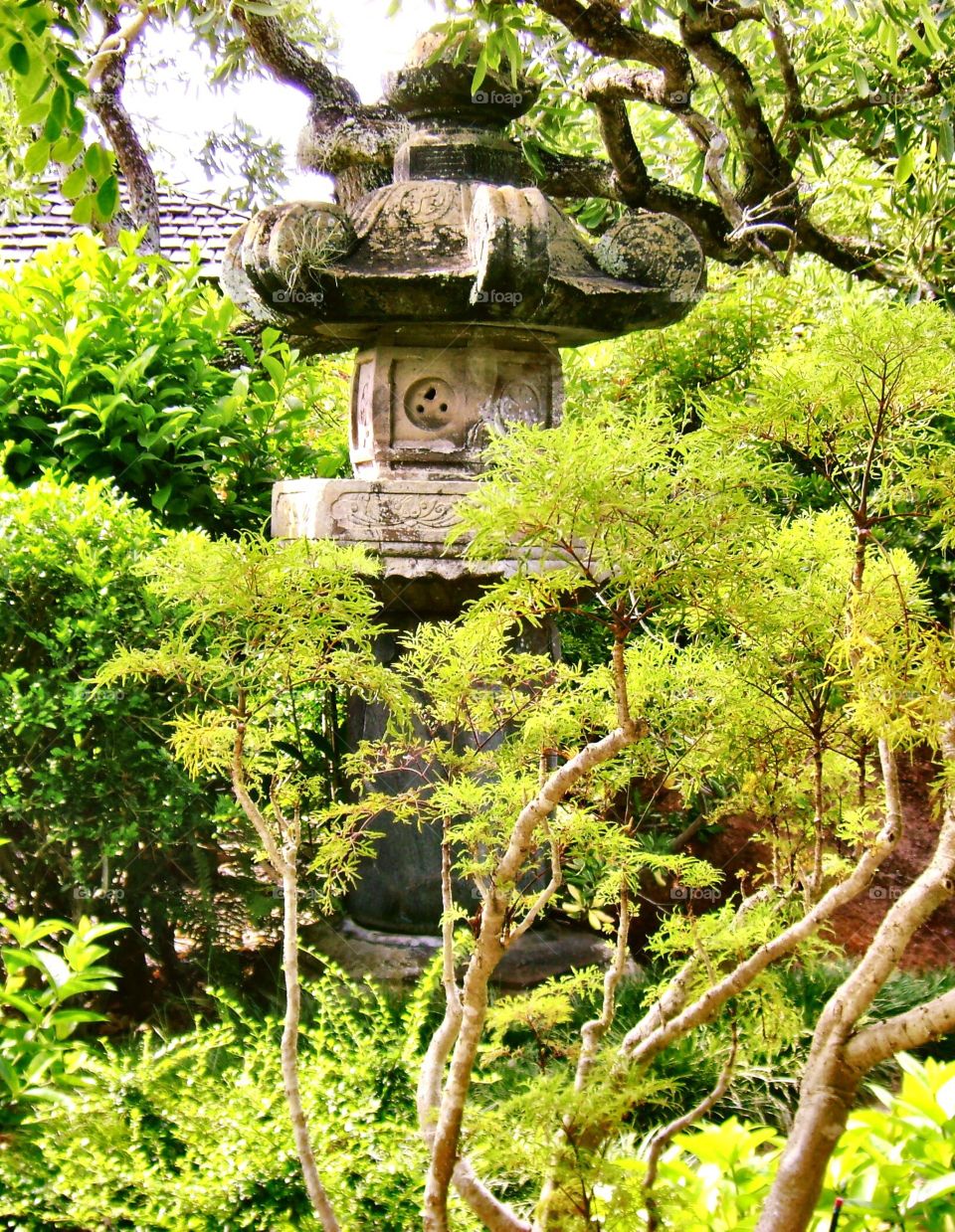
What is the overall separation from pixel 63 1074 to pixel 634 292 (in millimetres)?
2550

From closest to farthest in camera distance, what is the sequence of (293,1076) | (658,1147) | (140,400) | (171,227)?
(658,1147)
(293,1076)
(140,400)
(171,227)

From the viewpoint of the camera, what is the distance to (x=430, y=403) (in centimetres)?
364

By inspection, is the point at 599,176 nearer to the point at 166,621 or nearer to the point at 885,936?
the point at 166,621

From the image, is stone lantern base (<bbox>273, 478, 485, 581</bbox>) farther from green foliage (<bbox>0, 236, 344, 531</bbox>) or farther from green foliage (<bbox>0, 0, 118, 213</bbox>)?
green foliage (<bbox>0, 0, 118, 213</bbox>)

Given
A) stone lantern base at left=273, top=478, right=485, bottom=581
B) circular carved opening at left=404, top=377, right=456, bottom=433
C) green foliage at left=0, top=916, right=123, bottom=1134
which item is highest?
circular carved opening at left=404, top=377, right=456, bottom=433

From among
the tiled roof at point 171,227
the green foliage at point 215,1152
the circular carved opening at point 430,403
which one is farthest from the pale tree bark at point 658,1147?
the tiled roof at point 171,227

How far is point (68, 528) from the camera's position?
3.26m

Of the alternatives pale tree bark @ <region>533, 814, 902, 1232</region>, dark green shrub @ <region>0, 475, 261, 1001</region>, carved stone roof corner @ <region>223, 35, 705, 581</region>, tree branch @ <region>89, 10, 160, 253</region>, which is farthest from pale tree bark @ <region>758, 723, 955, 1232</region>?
tree branch @ <region>89, 10, 160, 253</region>

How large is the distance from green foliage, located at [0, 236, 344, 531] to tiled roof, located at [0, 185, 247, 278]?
497cm

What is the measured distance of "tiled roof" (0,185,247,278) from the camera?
925 centimetres

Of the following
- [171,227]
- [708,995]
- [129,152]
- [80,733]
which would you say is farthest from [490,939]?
[171,227]

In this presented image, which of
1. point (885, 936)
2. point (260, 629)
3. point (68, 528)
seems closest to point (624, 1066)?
point (885, 936)

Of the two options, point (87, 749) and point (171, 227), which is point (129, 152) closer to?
point (171, 227)

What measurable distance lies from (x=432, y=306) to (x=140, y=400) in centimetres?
127
